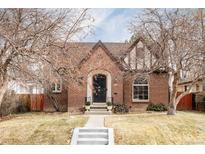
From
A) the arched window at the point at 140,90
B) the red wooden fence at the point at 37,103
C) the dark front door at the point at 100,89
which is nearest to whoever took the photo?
the dark front door at the point at 100,89

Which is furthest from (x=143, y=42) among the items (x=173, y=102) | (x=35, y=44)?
(x=35, y=44)

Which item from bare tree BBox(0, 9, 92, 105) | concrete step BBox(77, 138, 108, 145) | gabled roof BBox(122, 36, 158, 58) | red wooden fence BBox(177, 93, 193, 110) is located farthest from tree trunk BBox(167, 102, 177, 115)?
bare tree BBox(0, 9, 92, 105)

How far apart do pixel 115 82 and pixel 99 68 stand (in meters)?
0.92

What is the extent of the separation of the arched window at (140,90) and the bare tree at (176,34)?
149 inches

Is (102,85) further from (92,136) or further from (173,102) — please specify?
(92,136)

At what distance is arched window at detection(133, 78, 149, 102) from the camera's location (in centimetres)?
1972

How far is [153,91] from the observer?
19.7 meters

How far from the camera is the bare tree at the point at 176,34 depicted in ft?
49.6

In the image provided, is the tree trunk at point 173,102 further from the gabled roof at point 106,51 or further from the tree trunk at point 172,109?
the gabled roof at point 106,51

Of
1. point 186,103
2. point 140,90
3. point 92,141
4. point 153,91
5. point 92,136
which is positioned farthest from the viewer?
point 186,103

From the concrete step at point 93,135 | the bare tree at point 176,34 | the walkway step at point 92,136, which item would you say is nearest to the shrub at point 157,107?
the bare tree at point 176,34

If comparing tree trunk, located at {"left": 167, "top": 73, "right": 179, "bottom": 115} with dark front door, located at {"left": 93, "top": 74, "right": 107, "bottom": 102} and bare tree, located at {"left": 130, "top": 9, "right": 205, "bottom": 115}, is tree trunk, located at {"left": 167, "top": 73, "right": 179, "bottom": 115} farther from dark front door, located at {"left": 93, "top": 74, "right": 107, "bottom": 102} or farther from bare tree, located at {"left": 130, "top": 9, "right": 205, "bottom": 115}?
dark front door, located at {"left": 93, "top": 74, "right": 107, "bottom": 102}
